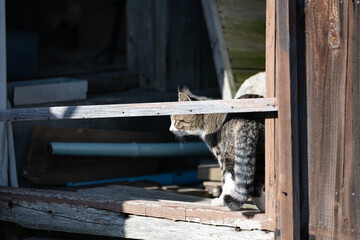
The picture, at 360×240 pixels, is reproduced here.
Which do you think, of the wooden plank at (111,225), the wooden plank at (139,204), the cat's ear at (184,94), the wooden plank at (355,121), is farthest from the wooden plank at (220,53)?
the wooden plank at (355,121)

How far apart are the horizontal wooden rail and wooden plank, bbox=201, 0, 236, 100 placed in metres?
1.84

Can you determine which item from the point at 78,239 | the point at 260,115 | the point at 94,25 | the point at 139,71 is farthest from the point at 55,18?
the point at 260,115

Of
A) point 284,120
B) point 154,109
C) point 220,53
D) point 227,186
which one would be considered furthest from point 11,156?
point 284,120

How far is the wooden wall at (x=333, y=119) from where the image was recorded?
303cm

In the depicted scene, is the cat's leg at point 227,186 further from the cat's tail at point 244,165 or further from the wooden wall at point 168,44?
the wooden wall at point 168,44

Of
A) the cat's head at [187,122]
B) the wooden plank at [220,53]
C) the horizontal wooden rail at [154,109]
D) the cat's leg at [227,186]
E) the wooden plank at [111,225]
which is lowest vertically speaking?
the wooden plank at [111,225]

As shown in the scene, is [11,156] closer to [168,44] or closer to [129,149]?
[129,149]

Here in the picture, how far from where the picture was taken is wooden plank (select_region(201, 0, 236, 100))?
16.8 ft

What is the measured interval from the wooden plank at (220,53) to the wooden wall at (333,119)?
79.5 inches

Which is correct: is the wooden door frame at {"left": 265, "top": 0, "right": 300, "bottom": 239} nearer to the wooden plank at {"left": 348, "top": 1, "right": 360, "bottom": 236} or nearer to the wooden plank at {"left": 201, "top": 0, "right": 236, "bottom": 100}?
the wooden plank at {"left": 348, "top": 1, "right": 360, "bottom": 236}

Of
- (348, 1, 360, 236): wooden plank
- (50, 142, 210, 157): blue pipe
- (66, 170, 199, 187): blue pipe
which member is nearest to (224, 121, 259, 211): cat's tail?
(348, 1, 360, 236): wooden plank

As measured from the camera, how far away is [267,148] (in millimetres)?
3154

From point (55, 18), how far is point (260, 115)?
988 cm

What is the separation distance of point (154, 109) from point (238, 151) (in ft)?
1.92
